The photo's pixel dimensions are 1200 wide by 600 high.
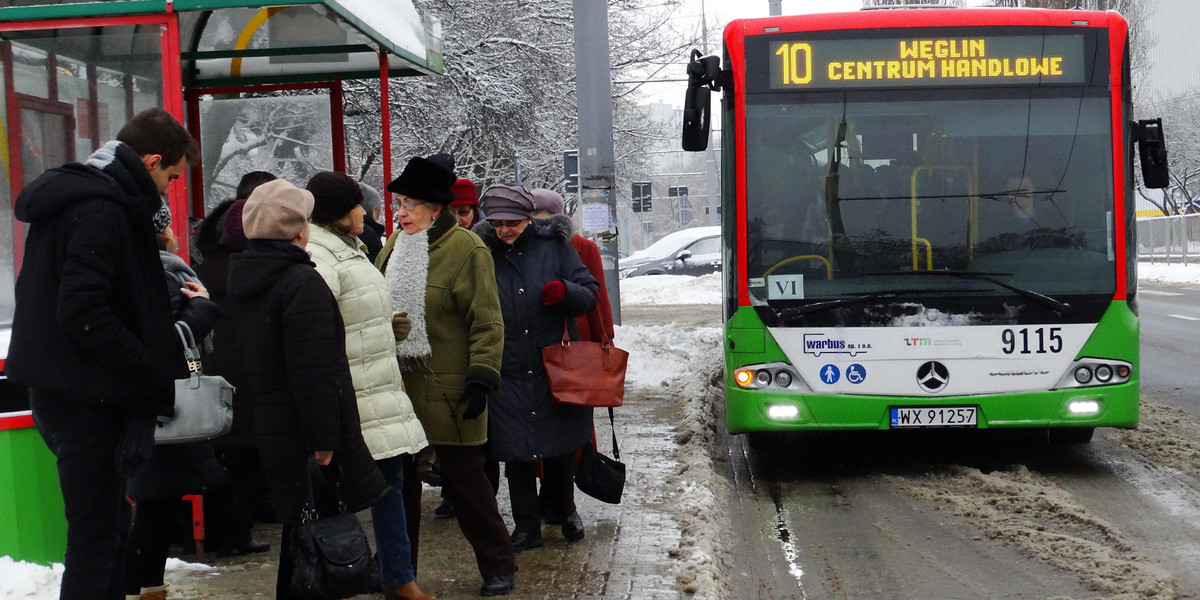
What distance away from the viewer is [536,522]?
6.04m

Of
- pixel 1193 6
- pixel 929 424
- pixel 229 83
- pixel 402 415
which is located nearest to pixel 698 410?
pixel 929 424

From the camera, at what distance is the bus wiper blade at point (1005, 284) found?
7562 millimetres

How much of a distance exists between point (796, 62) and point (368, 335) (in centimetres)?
424

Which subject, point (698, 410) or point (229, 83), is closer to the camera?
point (229, 83)

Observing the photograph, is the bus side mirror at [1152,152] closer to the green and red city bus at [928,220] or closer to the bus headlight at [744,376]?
the green and red city bus at [928,220]

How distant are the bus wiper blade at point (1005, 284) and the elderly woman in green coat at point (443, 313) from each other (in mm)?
3349

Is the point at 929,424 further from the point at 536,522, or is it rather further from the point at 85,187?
the point at 85,187

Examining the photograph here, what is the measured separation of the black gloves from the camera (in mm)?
4969

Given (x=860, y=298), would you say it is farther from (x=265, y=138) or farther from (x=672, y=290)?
(x=672, y=290)

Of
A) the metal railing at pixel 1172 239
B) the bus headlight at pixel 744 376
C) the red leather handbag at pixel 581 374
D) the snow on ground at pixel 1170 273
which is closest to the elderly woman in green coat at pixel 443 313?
the red leather handbag at pixel 581 374

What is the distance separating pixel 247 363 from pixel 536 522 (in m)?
2.23

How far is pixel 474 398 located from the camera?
16.3 ft

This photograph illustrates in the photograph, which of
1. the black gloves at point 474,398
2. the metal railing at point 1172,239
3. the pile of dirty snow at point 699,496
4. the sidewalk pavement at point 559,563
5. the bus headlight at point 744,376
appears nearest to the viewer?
the black gloves at point 474,398

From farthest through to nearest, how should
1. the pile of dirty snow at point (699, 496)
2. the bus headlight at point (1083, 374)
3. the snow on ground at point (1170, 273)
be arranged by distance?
the snow on ground at point (1170, 273) → the bus headlight at point (1083, 374) → the pile of dirty snow at point (699, 496)
